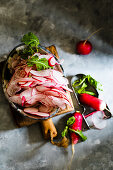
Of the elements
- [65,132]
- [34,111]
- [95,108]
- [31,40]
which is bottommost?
[65,132]

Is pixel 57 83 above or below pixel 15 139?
above

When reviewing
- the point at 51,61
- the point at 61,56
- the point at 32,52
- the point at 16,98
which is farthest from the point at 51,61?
the point at 61,56

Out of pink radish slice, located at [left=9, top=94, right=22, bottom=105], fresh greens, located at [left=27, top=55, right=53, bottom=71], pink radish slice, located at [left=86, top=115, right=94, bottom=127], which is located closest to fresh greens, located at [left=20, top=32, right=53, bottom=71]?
fresh greens, located at [left=27, top=55, right=53, bottom=71]

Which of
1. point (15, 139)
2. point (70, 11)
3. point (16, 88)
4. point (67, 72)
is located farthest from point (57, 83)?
point (70, 11)

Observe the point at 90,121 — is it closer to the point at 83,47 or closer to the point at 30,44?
the point at 83,47

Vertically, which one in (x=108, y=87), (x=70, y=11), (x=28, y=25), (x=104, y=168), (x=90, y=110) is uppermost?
(x=70, y=11)

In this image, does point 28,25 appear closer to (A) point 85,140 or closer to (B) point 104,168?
(A) point 85,140
